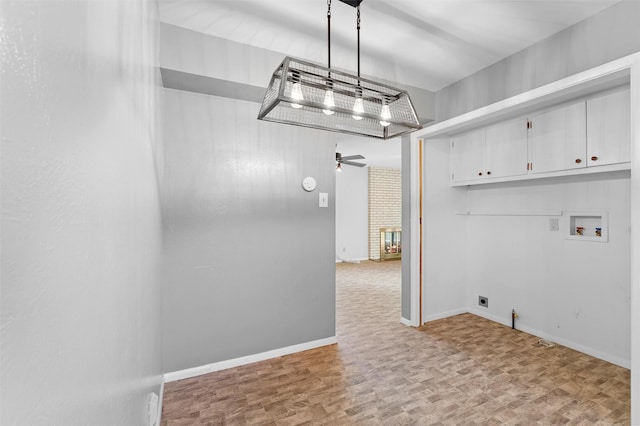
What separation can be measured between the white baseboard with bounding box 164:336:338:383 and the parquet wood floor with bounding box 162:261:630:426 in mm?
48

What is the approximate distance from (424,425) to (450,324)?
72.5 inches

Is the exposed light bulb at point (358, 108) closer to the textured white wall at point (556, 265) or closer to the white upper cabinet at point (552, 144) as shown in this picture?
the white upper cabinet at point (552, 144)

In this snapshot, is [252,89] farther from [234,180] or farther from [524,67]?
[524,67]

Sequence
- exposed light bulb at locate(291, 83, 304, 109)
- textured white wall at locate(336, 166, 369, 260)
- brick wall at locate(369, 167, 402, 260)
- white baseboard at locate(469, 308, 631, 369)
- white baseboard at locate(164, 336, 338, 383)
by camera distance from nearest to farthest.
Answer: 1. exposed light bulb at locate(291, 83, 304, 109)
2. white baseboard at locate(164, 336, 338, 383)
3. white baseboard at locate(469, 308, 631, 369)
4. textured white wall at locate(336, 166, 369, 260)
5. brick wall at locate(369, 167, 402, 260)

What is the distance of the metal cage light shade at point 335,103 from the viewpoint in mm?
1486

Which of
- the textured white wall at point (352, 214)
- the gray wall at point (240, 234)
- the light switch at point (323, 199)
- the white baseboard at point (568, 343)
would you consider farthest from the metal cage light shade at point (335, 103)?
the textured white wall at point (352, 214)

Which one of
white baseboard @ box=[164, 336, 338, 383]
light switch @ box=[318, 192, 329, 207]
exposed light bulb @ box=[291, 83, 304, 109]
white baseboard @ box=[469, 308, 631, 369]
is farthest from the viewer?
light switch @ box=[318, 192, 329, 207]

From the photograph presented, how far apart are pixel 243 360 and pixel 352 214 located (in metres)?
5.82

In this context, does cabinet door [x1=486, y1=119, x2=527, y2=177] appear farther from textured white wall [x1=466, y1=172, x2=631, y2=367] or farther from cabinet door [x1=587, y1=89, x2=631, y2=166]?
cabinet door [x1=587, y1=89, x2=631, y2=166]

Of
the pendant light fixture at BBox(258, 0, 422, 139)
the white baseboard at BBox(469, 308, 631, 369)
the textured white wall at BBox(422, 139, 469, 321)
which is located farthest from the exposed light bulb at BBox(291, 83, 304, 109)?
the white baseboard at BBox(469, 308, 631, 369)

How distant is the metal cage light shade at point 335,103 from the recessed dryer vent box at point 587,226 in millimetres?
2164

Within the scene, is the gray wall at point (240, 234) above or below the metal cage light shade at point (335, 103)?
below

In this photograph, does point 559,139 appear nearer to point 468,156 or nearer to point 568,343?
point 468,156

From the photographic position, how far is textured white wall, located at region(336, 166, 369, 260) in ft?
25.8
